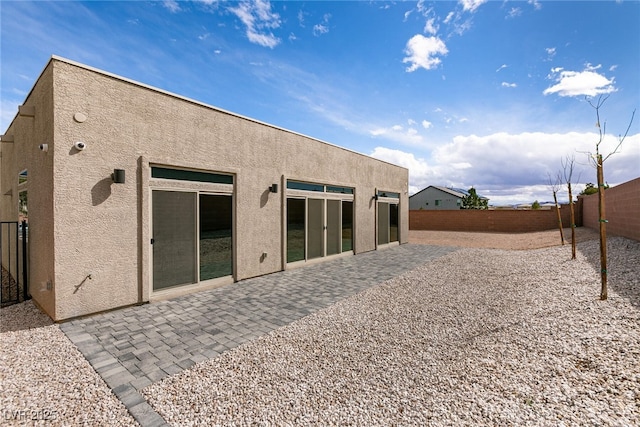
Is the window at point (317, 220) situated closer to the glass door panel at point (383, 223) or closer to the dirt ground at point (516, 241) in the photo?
the glass door panel at point (383, 223)

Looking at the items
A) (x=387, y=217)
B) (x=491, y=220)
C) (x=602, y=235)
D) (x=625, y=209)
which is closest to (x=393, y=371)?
(x=602, y=235)

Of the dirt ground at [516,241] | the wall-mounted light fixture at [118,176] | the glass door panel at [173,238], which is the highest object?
the wall-mounted light fixture at [118,176]

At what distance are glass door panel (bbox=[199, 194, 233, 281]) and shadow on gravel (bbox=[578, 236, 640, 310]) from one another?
7.48 m

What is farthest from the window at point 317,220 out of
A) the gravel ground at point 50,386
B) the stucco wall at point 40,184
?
the gravel ground at point 50,386

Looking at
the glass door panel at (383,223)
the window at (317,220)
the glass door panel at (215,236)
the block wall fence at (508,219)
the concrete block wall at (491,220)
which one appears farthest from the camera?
the concrete block wall at (491,220)

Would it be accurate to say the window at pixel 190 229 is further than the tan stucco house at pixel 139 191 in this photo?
Yes

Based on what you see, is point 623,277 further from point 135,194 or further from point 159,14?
point 159,14

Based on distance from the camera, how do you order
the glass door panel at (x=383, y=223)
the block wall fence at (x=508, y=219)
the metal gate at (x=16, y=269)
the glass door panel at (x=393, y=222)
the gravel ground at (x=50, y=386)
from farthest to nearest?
the block wall fence at (x=508, y=219)
the glass door panel at (x=393, y=222)
the glass door panel at (x=383, y=223)
the metal gate at (x=16, y=269)
the gravel ground at (x=50, y=386)

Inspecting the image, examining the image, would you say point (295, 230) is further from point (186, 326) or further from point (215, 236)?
point (186, 326)

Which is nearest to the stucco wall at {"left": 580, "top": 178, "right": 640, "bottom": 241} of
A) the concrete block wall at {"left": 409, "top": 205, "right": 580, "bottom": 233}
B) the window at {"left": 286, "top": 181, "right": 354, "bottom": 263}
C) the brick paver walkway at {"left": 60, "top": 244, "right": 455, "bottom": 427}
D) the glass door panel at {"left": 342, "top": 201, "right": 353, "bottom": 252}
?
the glass door panel at {"left": 342, "top": 201, "right": 353, "bottom": 252}

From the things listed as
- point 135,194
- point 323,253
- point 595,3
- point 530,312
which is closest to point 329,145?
point 323,253

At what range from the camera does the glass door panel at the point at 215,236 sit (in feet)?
19.8

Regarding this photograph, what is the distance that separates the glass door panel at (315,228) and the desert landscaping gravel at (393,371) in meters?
4.17

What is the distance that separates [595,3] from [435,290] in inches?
348
